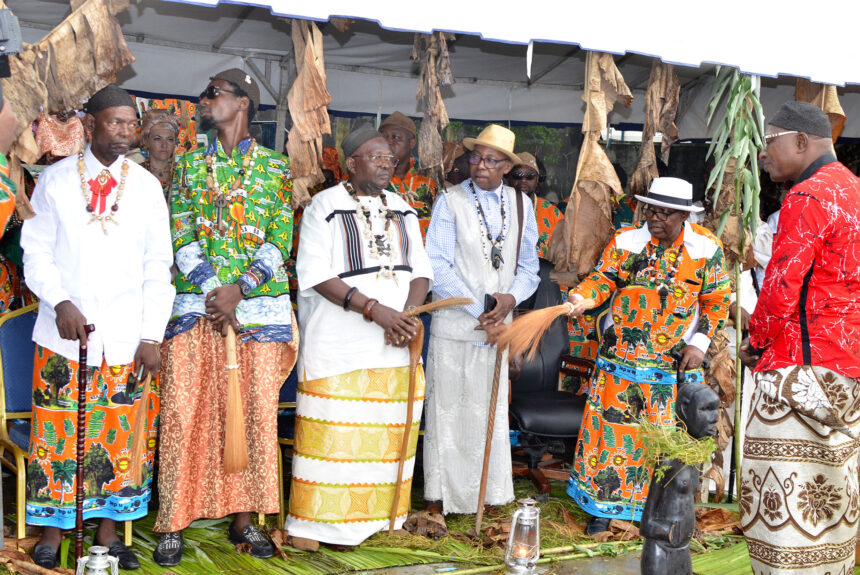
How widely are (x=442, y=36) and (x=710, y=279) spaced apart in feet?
6.66

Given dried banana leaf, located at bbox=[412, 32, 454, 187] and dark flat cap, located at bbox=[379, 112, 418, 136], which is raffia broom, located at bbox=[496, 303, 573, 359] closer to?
dried banana leaf, located at bbox=[412, 32, 454, 187]

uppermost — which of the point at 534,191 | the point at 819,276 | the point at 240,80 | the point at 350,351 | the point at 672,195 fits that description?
the point at 240,80

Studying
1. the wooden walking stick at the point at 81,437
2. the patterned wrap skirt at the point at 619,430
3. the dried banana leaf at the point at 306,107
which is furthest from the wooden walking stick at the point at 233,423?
the patterned wrap skirt at the point at 619,430

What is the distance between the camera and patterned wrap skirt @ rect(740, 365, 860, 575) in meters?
3.80

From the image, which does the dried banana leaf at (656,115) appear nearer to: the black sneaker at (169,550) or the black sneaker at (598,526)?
the black sneaker at (598,526)

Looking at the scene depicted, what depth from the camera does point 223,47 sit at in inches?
294

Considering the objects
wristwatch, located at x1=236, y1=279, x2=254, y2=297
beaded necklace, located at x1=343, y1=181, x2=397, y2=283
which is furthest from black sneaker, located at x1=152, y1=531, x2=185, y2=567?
beaded necklace, located at x1=343, y1=181, x2=397, y2=283

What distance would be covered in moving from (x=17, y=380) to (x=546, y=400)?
10.5 ft

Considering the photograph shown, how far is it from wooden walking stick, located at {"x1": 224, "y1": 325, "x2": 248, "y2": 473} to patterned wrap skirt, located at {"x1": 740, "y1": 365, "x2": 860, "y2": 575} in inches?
94.8

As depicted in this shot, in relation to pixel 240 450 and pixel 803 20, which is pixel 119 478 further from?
pixel 803 20

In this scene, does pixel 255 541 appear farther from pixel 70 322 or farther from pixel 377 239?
pixel 377 239

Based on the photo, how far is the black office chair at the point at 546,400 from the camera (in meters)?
5.80

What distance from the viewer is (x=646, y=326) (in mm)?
5207

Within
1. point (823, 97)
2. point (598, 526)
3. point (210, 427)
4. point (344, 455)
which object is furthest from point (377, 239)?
point (823, 97)
